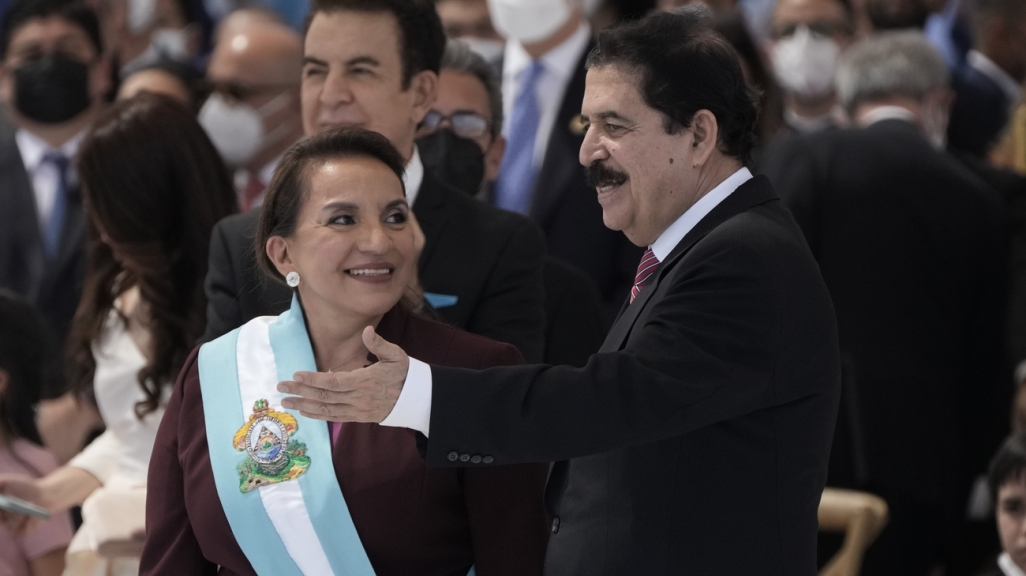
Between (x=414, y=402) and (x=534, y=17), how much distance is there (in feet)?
9.24

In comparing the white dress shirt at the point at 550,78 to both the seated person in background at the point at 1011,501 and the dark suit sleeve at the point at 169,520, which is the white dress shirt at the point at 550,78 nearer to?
the seated person in background at the point at 1011,501

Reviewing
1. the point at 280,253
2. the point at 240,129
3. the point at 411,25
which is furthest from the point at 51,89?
the point at 280,253

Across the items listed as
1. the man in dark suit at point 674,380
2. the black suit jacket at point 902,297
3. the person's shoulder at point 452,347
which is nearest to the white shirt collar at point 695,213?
the man in dark suit at point 674,380

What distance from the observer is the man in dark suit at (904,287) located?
4.60 m

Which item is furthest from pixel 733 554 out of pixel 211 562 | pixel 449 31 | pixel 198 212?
pixel 449 31

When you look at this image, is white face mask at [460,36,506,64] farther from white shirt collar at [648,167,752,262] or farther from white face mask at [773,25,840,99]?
white shirt collar at [648,167,752,262]

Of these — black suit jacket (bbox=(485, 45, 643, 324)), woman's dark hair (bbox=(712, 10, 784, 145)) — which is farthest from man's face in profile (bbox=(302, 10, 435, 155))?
woman's dark hair (bbox=(712, 10, 784, 145))

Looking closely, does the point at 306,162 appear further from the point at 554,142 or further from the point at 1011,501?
the point at 1011,501

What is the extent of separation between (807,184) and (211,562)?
243cm

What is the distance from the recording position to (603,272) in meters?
4.45

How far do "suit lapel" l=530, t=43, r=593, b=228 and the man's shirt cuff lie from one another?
7.56 ft

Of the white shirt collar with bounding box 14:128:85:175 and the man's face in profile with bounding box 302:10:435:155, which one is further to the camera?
the white shirt collar with bounding box 14:128:85:175

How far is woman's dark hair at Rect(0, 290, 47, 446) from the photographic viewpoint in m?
3.91

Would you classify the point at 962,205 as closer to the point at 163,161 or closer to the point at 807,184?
the point at 807,184
